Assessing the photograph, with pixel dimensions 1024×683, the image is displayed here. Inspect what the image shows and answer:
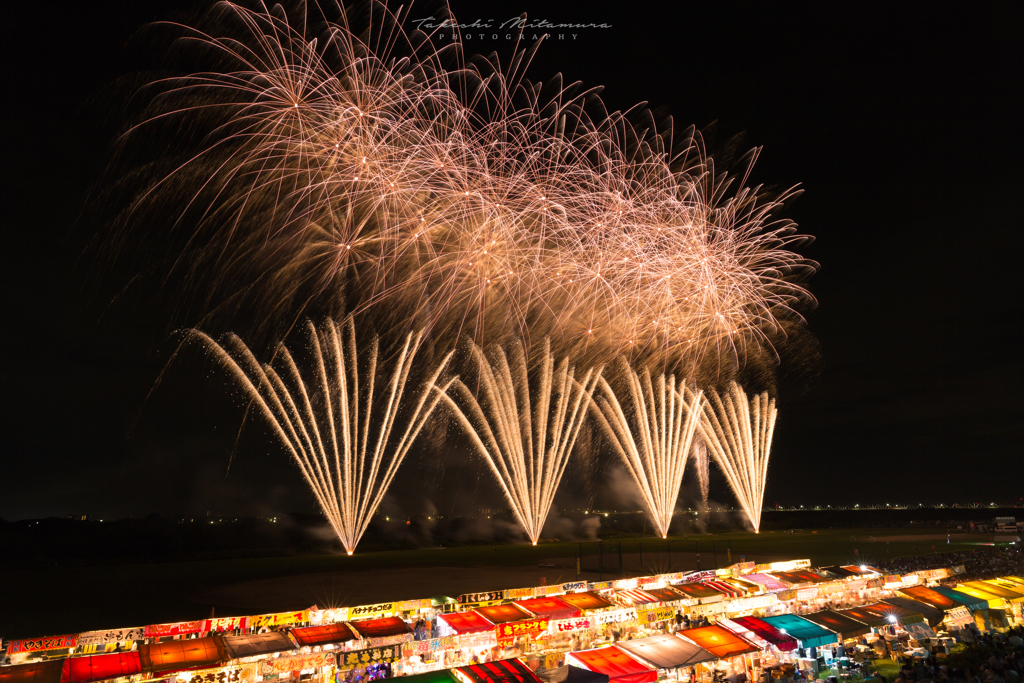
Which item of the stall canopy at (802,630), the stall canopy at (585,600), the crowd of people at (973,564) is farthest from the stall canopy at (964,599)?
the stall canopy at (585,600)

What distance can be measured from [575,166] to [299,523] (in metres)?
45.4

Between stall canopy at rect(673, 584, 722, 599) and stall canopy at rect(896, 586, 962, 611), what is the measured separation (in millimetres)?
5285

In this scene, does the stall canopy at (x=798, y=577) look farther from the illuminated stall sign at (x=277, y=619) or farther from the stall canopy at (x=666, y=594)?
the illuminated stall sign at (x=277, y=619)

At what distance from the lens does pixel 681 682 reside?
1065cm

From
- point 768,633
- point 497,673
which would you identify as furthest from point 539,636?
point 768,633

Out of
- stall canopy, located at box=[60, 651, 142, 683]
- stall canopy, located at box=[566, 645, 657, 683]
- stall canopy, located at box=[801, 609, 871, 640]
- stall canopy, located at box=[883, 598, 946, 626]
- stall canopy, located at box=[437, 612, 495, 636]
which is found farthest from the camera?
stall canopy, located at box=[883, 598, 946, 626]

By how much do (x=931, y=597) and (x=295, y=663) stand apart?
1589cm

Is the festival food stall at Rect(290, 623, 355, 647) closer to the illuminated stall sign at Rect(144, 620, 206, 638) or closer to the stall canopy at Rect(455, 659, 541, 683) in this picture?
the illuminated stall sign at Rect(144, 620, 206, 638)

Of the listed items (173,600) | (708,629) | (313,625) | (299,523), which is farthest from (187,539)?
(708,629)

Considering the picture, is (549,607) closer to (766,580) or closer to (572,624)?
(572,624)

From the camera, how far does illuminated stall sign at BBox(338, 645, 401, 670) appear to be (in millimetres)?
9930

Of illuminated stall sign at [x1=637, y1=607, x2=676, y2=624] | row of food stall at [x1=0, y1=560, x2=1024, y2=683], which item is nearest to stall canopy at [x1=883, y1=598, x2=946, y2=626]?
row of food stall at [x1=0, y1=560, x2=1024, y2=683]

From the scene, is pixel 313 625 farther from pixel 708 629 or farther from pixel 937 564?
pixel 937 564

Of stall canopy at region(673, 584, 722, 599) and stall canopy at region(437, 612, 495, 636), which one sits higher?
stall canopy at region(437, 612, 495, 636)
